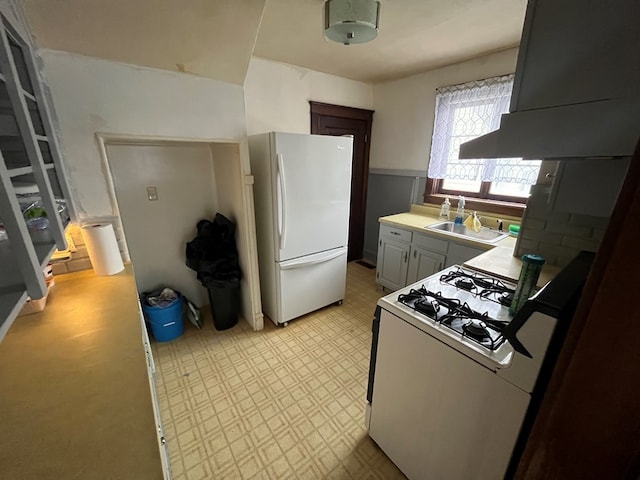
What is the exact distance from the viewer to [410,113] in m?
3.02

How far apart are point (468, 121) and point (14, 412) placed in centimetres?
339

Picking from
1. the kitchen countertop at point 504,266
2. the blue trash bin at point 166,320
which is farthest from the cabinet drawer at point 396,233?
the blue trash bin at point 166,320

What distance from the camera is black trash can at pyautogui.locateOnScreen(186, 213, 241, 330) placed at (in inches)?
88.7

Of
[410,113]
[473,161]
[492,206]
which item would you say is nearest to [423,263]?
[492,206]

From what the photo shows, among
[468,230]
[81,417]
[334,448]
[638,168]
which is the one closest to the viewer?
[638,168]

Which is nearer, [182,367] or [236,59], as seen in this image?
[236,59]

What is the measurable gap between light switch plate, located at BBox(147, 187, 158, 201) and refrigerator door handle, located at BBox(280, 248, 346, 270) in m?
1.20

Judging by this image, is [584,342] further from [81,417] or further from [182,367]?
[182,367]

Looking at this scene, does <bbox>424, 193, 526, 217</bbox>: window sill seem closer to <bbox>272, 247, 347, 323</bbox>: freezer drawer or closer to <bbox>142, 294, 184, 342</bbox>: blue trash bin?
<bbox>272, 247, 347, 323</bbox>: freezer drawer

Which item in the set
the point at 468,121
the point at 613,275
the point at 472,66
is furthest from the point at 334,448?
the point at 472,66

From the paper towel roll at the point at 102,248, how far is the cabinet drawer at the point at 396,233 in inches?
91.1

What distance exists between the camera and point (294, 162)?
2.03 m

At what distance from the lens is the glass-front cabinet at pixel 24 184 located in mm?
632

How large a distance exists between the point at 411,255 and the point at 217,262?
A: 1.84 m
